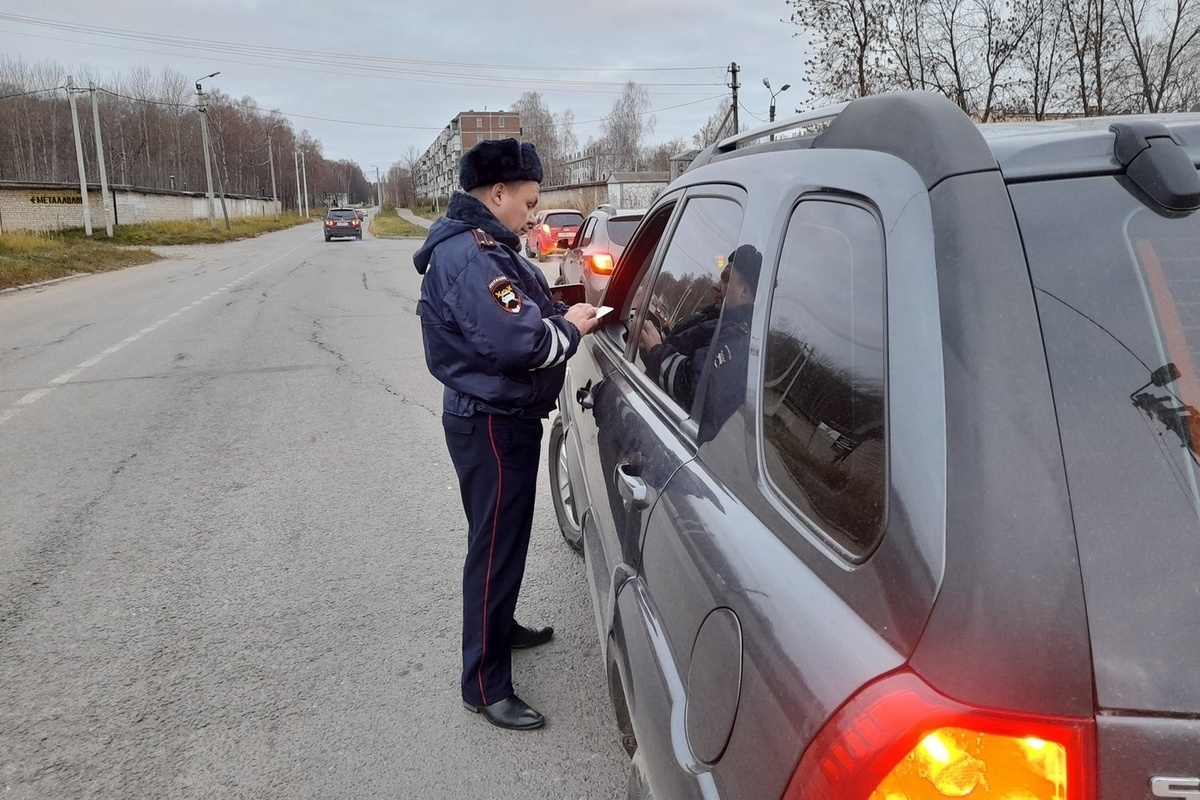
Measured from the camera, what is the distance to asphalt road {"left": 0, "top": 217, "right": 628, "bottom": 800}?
2.56 m

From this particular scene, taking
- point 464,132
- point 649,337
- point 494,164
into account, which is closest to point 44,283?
point 494,164

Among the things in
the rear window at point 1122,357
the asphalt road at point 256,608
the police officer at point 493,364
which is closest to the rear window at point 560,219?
the asphalt road at point 256,608

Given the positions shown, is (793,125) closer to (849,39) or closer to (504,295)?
(504,295)

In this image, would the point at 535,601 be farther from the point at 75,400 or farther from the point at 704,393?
the point at 75,400

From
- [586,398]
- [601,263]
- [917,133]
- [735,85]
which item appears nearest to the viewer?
[917,133]

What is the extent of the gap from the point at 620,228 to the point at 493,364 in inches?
335

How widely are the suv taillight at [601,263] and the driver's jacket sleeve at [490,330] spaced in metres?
7.66

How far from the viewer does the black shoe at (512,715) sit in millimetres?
2729

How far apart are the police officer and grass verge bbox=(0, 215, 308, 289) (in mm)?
19137

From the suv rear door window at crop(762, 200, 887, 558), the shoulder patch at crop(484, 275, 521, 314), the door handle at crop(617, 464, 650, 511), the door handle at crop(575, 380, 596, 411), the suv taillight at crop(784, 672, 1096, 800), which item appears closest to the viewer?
the suv taillight at crop(784, 672, 1096, 800)

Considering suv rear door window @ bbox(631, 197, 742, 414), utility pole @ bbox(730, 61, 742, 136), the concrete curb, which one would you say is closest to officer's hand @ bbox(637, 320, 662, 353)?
suv rear door window @ bbox(631, 197, 742, 414)

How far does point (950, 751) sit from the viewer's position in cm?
97

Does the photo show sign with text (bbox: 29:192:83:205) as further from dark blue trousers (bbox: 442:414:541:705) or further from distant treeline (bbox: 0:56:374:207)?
dark blue trousers (bbox: 442:414:541:705)

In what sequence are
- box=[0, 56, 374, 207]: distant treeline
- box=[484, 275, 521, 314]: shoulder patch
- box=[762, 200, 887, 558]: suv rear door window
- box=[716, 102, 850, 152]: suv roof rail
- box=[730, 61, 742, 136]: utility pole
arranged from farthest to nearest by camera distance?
box=[0, 56, 374, 207]: distant treeline, box=[730, 61, 742, 136]: utility pole, box=[484, 275, 521, 314]: shoulder patch, box=[716, 102, 850, 152]: suv roof rail, box=[762, 200, 887, 558]: suv rear door window
